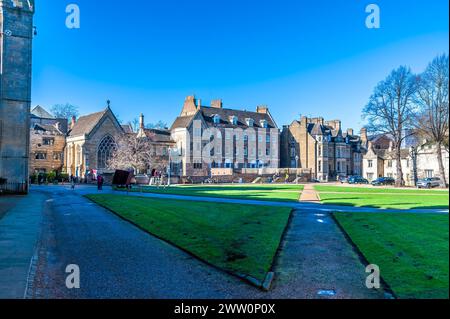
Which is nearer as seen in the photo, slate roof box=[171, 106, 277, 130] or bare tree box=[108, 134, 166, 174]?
bare tree box=[108, 134, 166, 174]

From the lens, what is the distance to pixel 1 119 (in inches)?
1348

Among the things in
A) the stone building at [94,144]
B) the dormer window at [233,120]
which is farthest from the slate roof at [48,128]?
the dormer window at [233,120]

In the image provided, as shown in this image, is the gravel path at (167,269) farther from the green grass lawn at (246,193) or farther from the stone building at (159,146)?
the stone building at (159,146)

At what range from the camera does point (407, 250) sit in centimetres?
848

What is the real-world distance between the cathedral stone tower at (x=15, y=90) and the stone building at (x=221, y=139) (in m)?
36.4

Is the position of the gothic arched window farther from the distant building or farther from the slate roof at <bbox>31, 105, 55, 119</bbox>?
the slate roof at <bbox>31, 105, 55, 119</bbox>

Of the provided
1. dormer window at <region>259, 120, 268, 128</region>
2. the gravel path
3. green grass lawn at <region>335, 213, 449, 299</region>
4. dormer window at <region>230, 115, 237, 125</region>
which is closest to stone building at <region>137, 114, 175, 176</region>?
dormer window at <region>230, 115, 237, 125</region>

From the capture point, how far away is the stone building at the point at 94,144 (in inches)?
2621

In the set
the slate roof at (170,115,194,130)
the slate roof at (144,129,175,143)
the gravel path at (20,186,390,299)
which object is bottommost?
the gravel path at (20,186,390,299)

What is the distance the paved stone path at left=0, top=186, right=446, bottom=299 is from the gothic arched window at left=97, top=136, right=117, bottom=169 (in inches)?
2176

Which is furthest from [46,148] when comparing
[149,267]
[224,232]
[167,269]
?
[167,269]

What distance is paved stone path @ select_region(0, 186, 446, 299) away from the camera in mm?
6672

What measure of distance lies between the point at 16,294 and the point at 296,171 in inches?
3025
